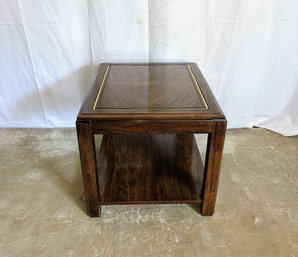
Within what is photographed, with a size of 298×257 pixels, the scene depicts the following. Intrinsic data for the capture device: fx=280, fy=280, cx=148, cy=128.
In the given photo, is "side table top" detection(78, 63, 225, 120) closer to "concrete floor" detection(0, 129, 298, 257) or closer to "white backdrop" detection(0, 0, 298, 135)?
"white backdrop" detection(0, 0, 298, 135)

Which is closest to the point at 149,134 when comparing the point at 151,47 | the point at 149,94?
the point at 149,94

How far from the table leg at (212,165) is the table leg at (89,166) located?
1.36 ft

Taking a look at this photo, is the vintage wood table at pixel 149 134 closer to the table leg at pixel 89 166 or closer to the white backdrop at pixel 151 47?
the table leg at pixel 89 166

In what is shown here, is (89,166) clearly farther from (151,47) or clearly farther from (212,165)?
(151,47)

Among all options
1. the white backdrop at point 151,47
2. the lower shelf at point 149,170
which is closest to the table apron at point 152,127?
the lower shelf at point 149,170

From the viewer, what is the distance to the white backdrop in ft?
4.65

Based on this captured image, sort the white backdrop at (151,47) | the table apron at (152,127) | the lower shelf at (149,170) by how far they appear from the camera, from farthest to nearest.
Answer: the white backdrop at (151,47) < the lower shelf at (149,170) < the table apron at (152,127)

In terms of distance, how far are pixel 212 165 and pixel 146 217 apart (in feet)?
1.18

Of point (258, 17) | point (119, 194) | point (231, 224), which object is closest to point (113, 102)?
point (119, 194)

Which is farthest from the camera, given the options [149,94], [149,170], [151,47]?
[151,47]

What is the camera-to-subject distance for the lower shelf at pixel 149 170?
114cm

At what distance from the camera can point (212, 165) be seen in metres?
1.04

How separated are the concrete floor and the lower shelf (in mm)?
94

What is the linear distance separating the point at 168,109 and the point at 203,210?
1.52ft
